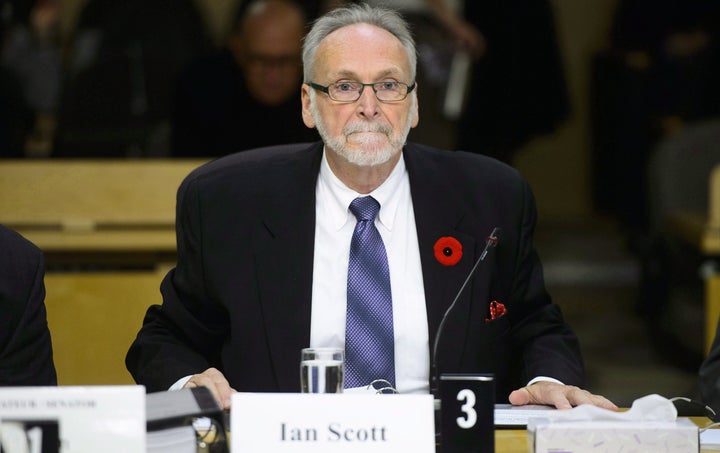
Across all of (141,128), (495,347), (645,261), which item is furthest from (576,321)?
(495,347)

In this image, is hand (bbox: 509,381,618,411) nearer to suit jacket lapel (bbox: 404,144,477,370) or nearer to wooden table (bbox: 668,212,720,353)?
suit jacket lapel (bbox: 404,144,477,370)

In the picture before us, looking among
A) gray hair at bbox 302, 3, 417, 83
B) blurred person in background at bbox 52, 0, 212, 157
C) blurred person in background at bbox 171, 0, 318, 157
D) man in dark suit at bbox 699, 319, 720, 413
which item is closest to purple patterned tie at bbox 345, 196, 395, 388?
gray hair at bbox 302, 3, 417, 83

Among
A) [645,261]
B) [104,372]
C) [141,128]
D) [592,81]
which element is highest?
[592,81]

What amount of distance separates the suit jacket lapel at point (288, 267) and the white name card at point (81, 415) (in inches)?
32.8

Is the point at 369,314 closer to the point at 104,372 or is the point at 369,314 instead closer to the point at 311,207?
the point at 311,207

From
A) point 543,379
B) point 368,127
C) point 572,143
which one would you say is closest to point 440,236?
point 368,127

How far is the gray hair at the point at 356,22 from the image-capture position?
2811 mm

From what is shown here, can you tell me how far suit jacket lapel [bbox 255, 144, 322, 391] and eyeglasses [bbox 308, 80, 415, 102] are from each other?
0.19m

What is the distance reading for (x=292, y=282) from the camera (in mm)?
2697

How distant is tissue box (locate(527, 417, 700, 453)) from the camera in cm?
193

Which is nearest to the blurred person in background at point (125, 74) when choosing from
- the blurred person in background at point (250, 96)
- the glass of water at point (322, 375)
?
the blurred person in background at point (250, 96)

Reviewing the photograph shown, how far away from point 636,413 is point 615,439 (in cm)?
9

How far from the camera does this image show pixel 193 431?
2.03 meters

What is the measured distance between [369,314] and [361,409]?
29.8 inches
